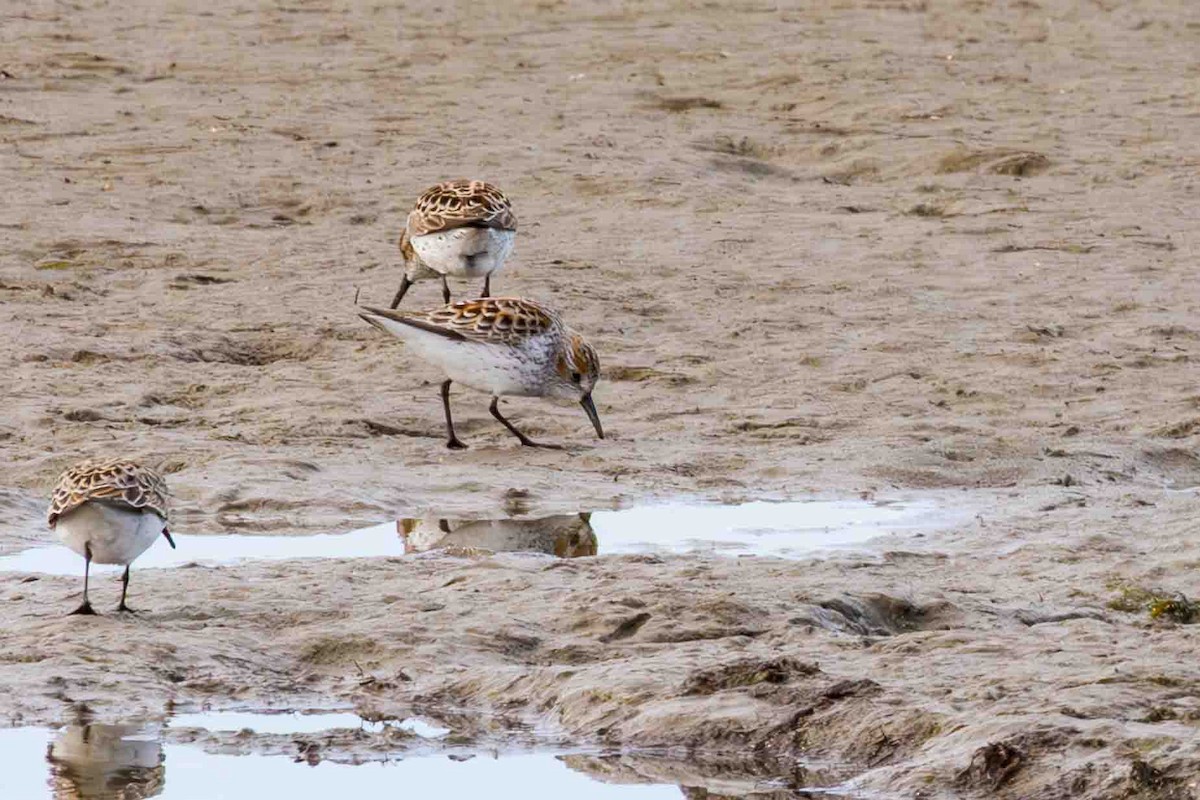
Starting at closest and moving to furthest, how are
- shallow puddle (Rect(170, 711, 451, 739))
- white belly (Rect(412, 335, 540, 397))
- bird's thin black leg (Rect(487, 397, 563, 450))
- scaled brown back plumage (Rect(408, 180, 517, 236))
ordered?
1. shallow puddle (Rect(170, 711, 451, 739))
2. white belly (Rect(412, 335, 540, 397))
3. bird's thin black leg (Rect(487, 397, 563, 450))
4. scaled brown back plumage (Rect(408, 180, 517, 236))

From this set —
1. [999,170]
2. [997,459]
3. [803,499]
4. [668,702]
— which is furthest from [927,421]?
[999,170]

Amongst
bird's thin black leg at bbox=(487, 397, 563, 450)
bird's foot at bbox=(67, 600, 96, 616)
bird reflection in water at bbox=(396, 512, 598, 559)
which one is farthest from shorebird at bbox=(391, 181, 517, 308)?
bird's foot at bbox=(67, 600, 96, 616)

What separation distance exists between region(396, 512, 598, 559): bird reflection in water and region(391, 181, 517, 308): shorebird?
3355mm

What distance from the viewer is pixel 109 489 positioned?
7.87m

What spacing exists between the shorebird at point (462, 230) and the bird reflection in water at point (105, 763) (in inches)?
246

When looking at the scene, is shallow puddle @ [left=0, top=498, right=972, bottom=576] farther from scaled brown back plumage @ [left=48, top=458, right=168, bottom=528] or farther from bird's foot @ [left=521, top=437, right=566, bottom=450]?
bird's foot @ [left=521, top=437, right=566, bottom=450]

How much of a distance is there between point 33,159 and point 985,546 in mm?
9549

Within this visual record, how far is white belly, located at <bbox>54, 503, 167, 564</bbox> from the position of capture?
7.86m

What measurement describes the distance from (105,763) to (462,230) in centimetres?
652

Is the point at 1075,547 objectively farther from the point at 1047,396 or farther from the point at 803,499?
the point at 1047,396

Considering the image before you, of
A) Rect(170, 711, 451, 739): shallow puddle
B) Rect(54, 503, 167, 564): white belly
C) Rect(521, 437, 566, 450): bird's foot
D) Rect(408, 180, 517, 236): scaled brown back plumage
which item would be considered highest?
Rect(54, 503, 167, 564): white belly

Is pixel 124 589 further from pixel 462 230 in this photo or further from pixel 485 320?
pixel 462 230

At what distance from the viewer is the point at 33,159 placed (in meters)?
16.7

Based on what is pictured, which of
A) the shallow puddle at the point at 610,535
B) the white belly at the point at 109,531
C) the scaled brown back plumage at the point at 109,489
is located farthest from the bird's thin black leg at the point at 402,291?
the white belly at the point at 109,531
